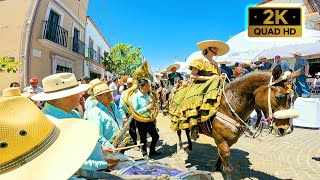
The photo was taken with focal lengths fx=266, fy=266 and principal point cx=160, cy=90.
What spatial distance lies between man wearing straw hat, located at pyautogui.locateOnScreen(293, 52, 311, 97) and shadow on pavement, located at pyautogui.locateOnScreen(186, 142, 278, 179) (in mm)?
3777

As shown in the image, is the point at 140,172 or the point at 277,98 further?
the point at 277,98

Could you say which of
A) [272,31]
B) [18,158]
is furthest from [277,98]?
[272,31]

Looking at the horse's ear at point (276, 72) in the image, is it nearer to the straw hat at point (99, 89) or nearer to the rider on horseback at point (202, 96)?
the rider on horseback at point (202, 96)

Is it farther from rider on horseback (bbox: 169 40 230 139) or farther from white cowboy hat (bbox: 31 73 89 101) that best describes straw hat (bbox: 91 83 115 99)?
rider on horseback (bbox: 169 40 230 139)

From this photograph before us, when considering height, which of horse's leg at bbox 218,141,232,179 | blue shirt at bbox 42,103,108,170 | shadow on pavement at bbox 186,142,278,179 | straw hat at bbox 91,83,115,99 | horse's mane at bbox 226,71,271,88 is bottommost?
shadow on pavement at bbox 186,142,278,179

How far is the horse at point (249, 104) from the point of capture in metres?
3.63

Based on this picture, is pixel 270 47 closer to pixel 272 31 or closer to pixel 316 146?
pixel 272 31

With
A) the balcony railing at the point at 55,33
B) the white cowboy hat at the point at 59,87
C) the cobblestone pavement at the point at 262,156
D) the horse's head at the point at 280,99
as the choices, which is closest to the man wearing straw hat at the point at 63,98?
the white cowboy hat at the point at 59,87

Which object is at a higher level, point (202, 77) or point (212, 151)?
point (202, 77)

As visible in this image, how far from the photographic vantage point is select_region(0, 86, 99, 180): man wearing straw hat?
1.20 metres

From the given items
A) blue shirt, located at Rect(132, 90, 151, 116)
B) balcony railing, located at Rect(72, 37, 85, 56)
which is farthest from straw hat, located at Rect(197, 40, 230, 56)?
balcony railing, located at Rect(72, 37, 85, 56)

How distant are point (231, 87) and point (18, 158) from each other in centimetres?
360

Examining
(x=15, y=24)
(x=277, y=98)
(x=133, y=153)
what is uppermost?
(x=15, y=24)

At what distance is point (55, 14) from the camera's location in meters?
17.5
